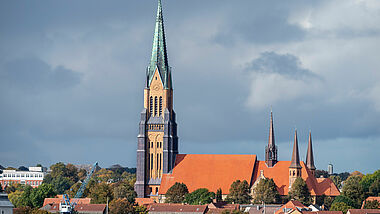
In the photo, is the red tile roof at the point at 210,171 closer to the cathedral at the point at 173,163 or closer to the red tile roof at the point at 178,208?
the cathedral at the point at 173,163

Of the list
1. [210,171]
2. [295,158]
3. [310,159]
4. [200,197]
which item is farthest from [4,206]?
[310,159]

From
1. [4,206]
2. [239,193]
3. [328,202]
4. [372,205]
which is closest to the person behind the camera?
[4,206]

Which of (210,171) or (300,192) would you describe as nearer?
(300,192)

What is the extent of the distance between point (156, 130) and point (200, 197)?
1478 centimetres

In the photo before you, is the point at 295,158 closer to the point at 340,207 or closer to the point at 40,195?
the point at 340,207

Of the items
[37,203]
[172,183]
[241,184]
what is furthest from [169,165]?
[37,203]

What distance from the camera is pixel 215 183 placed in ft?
478

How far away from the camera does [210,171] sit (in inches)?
5807

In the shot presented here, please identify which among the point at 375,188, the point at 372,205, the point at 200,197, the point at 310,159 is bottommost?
the point at 372,205

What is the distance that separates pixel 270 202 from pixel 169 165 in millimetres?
18129

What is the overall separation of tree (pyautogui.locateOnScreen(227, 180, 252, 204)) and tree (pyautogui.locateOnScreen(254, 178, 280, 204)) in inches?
62.2

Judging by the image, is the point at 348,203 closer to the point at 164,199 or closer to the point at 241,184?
the point at 241,184

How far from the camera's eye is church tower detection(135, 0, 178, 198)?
14625cm

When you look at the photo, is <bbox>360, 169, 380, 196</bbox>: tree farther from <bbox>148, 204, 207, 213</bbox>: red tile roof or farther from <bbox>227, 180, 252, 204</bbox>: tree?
<bbox>148, 204, 207, 213</bbox>: red tile roof
